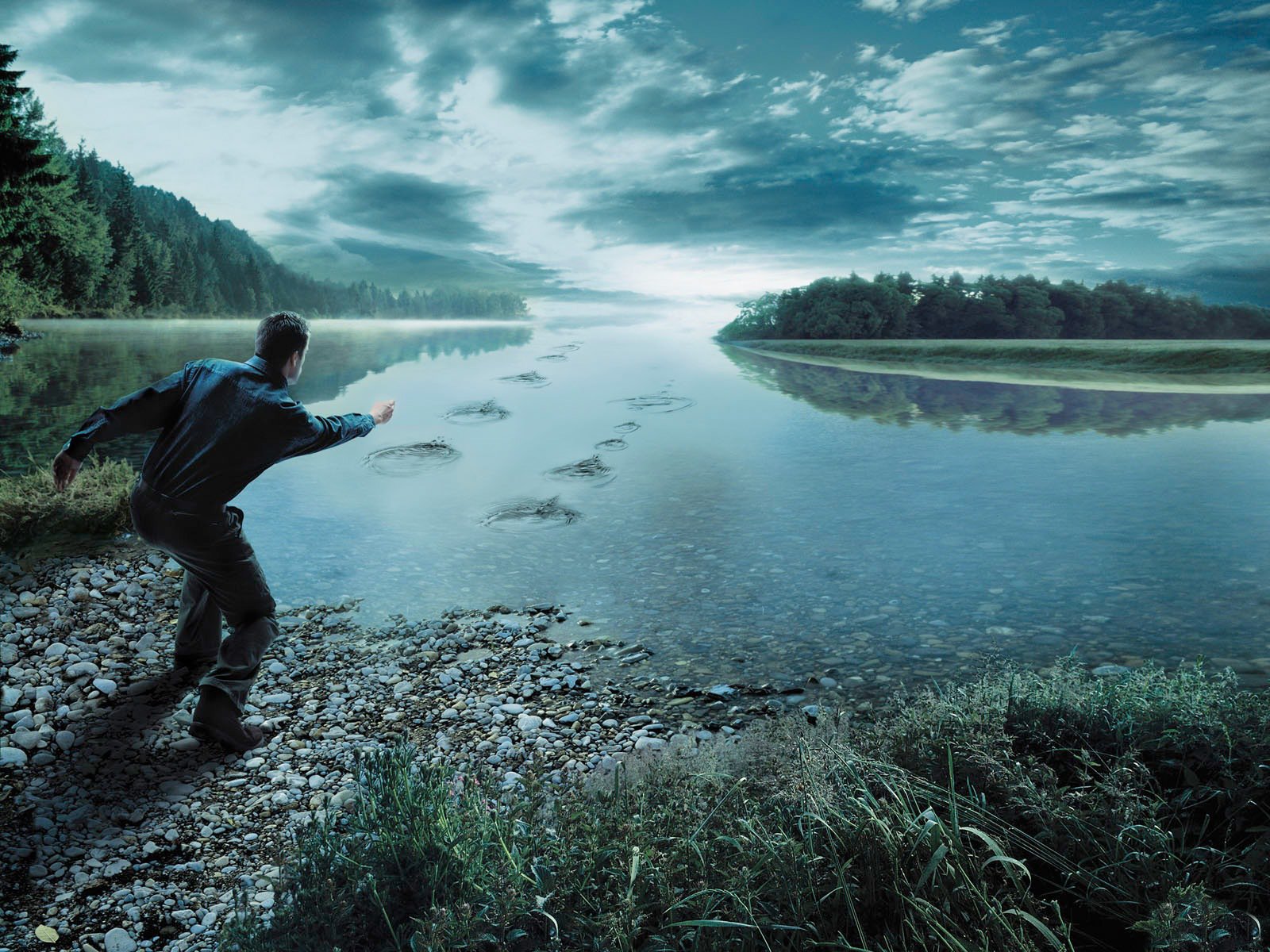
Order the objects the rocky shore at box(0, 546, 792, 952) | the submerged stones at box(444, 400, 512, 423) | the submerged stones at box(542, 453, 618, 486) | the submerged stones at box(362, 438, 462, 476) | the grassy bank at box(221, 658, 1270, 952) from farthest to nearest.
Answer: the submerged stones at box(444, 400, 512, 423)
the submerged stones at box(362, 438, 462, 476)
the submerged stones at box(542, 453, 618, 486)
the rocky shore at box(0, 546, 792, 952)
the grassy bank at box(221, 658, 1270, 952)

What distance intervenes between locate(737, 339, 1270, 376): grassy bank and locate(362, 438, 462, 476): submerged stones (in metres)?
11.7

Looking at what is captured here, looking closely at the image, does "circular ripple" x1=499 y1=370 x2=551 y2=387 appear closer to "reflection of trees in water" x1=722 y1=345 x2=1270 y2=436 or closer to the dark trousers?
"reflection of trees in water" x1=722 y1=345 x2=1270 y2=436

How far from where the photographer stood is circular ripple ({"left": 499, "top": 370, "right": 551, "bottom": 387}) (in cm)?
1521

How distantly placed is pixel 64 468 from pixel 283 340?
1.13 metres

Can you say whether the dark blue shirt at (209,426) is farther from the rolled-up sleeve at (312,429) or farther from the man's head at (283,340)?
the man's head at (283,340)

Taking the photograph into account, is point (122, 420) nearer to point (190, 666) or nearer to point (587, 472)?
point (190, 666)

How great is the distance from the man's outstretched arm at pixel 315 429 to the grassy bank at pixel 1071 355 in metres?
15.6

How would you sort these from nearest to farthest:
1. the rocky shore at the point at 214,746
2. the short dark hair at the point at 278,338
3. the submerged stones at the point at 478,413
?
the rocky shore at the point at 214,746 → the short dark hair at the point at 278,338 → the submerged stones at the point at 478,413

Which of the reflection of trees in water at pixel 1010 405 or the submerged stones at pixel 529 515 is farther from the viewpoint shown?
the reflection of trees in water at pixel 1010 405

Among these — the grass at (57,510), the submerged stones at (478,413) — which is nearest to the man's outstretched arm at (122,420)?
the grass at (57,510)

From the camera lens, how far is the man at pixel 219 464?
3602 millimetres

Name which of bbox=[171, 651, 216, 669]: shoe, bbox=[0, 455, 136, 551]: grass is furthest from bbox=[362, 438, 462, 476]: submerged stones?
bbox=[171, 651, 216, 669]: shoe

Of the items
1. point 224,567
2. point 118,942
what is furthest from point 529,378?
point 118,942

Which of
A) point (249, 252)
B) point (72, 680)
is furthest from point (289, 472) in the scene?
point (249, 252)
